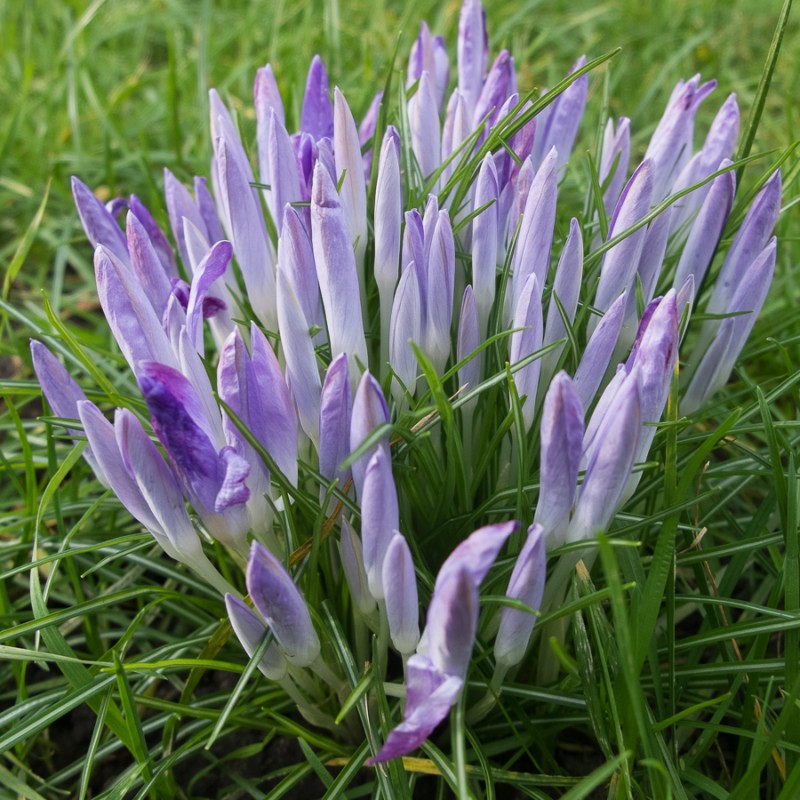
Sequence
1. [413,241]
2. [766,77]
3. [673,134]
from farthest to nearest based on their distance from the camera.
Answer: [673,134], [766,77], [413,241]

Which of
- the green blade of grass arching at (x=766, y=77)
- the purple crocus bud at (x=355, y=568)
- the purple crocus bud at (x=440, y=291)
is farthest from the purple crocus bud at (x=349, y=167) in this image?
the green blade of grass arching at (x=766, y=77)

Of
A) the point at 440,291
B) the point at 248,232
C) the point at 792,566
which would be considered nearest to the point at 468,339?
the point at 440,291

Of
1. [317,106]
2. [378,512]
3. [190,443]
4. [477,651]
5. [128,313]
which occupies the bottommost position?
[477,651]

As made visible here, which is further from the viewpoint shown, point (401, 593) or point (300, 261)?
point (300, 261)

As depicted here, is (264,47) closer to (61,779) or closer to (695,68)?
(695,68)

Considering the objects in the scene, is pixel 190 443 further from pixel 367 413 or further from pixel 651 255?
pixel 651 255

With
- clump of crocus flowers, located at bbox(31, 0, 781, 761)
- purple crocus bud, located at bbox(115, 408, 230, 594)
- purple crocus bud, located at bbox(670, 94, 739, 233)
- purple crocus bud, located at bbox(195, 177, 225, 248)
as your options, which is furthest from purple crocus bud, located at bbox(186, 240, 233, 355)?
purple crocus bud, located at bbox(670, 94, 739, 233)

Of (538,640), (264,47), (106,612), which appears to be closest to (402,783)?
(538,640)

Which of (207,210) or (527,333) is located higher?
(207,210)

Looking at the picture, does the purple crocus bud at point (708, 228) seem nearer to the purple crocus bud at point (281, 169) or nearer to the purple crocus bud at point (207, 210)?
the purple crocus bud at point (281, 169)
